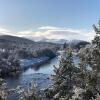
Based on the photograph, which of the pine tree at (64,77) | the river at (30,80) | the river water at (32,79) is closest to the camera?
the pine tree at (64,77)

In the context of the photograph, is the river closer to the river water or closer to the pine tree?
the river water

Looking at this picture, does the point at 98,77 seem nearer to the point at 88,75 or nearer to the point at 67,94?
the point at 88,75

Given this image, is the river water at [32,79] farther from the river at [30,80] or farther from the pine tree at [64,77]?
the pine tree at [64,77]

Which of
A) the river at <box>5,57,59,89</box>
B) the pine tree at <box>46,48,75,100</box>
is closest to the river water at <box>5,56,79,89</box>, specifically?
the river at <box>5,57,59,89</box>

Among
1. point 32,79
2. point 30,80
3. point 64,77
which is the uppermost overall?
point 64,77

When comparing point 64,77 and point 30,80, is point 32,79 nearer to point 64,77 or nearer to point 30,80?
point 30,80

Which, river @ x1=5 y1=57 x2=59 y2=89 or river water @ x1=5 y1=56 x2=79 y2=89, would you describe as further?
river @ x1=5 y1=57 x2=59 y2=89

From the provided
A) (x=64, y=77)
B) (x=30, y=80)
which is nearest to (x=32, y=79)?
(x=30, y=80)

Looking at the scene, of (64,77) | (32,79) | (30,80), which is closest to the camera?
(64,77)

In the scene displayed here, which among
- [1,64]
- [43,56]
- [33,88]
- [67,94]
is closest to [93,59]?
[67,94]

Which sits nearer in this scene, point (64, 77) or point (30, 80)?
point (64, 77)

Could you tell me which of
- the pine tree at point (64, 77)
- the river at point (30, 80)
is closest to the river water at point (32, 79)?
the river at point (30, 80)

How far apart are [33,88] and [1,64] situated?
99.9 m

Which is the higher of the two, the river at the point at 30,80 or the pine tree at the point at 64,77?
the pine tree at the point at 64,77
